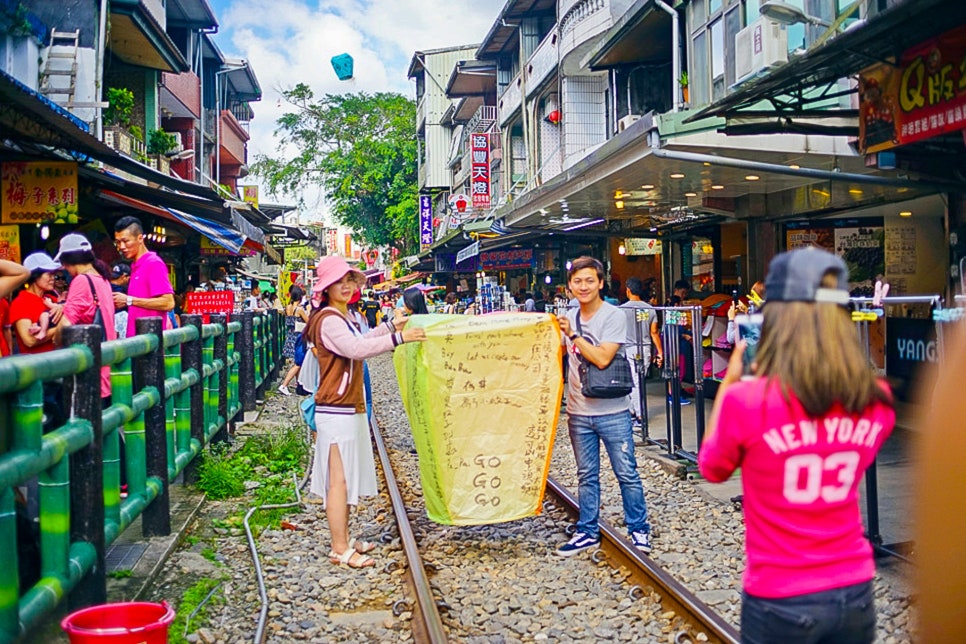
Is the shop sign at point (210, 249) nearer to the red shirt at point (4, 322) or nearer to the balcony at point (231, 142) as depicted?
the balcony at point (231, 142)

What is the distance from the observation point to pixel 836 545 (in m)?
2.54

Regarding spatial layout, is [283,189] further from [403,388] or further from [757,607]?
[757,607]

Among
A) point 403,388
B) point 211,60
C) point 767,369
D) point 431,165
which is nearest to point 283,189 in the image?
point 431,165

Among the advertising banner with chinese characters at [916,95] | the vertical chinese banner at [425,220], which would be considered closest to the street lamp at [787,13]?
the advertising banner with chinese characters at [916,95]

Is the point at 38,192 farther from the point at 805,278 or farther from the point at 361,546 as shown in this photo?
the point at 805,278

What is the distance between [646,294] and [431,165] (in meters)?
26.6

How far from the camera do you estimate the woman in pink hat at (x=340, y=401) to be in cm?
565

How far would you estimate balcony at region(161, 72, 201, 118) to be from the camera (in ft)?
77.9

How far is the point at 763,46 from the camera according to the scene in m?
9.40

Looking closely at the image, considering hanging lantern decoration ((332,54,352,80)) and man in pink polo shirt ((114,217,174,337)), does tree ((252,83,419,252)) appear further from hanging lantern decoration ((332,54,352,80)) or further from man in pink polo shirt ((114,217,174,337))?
man in pink polo shirt ((114,217,174,337))

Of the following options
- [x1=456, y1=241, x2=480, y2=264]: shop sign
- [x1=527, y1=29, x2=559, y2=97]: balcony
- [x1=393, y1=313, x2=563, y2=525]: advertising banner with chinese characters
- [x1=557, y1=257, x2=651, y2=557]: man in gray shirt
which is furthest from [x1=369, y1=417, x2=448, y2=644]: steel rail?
[x1=527, y1=29, x2=559, y2=97]: balcony

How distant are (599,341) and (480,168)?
25533mm

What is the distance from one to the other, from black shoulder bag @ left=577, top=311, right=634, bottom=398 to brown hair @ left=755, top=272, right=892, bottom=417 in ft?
10.8

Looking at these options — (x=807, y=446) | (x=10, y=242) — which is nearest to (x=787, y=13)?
(x=807, y=446)
